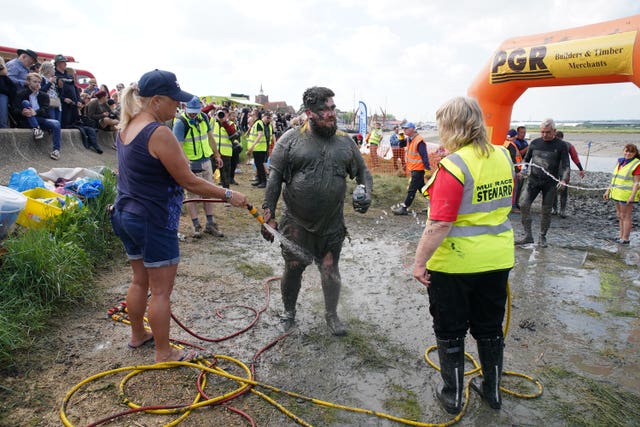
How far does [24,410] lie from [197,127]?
434cm

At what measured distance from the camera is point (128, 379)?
116 inches

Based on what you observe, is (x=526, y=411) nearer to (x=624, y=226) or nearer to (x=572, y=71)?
(x=624, y=226)

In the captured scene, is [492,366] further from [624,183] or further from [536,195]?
[624,183]

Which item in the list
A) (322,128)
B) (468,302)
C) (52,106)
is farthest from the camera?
(52,106)

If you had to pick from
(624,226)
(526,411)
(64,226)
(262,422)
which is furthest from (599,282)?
(64,226)

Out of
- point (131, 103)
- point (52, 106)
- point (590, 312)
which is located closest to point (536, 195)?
point (590, 312)

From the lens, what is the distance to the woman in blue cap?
2643 millimetres

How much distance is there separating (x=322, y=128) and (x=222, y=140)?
652 cm

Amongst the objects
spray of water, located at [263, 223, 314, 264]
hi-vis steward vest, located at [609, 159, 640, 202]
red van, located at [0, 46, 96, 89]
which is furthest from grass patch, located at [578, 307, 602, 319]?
red van, located at [0, 46, 96, 89]

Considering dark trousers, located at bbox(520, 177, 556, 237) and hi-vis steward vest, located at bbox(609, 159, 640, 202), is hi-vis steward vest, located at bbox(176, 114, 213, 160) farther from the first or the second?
hi-vis steward vest, located at bbox(609, 159, 640, 202)

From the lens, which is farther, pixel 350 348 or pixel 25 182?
pixel 25 182

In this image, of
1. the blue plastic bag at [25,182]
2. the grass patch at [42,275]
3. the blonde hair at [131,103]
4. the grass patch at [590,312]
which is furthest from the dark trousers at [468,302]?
the blue plastic bag at [25,182]

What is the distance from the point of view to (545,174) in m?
6.72

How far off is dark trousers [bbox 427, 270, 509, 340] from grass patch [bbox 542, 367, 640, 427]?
29.4 inches
